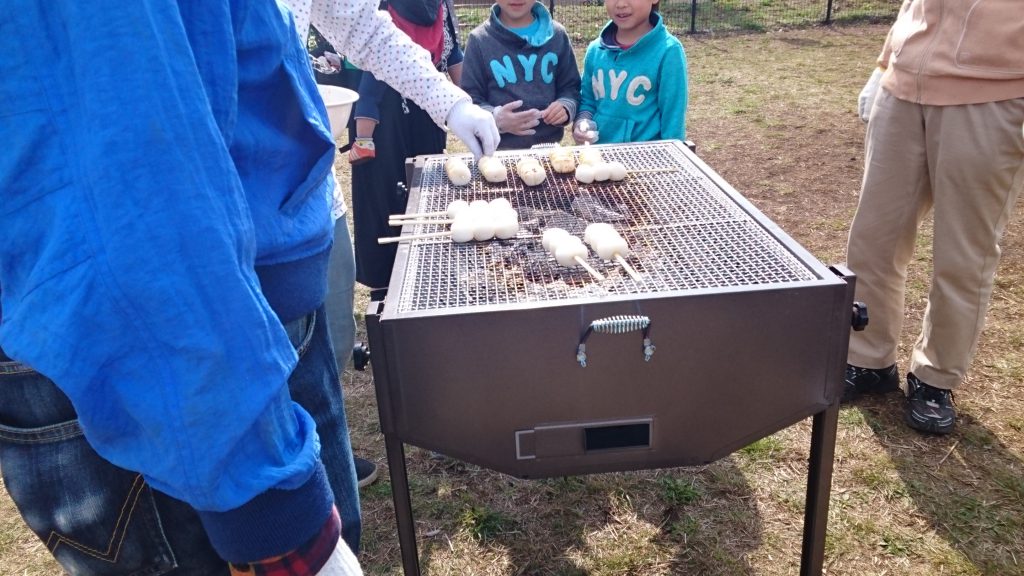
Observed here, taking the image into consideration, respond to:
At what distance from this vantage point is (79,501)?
Result: 1012 mm

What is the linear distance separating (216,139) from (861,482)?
2.84 meters

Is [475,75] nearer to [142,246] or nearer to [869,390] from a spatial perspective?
[869,390]

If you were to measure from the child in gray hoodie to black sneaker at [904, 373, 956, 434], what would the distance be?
6.73 feet

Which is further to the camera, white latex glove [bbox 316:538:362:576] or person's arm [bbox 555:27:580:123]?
person's arm [bbox 555:27:580:123]

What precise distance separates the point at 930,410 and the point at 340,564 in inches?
115

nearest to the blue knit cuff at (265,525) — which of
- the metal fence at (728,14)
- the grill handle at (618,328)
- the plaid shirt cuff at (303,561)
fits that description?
the plaid shirt cuff at (303,561)

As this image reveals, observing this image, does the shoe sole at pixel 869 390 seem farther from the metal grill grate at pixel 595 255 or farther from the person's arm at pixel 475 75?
the person's arm at pixel 475 75

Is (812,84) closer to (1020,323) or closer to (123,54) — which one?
(1020,323)

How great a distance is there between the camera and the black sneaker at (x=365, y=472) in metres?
2.99

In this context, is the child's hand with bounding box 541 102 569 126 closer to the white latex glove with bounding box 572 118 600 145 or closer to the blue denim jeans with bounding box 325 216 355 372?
the white latex glove with bounding box 572 118 600 145

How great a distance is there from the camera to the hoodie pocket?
8.33 ft

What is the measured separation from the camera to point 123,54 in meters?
0.69

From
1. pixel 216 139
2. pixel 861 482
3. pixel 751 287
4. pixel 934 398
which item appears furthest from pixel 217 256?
pixel 934 398

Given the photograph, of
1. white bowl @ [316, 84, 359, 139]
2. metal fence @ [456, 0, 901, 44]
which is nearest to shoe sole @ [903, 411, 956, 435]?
white bowl @ [316, 84, 359, 139]
